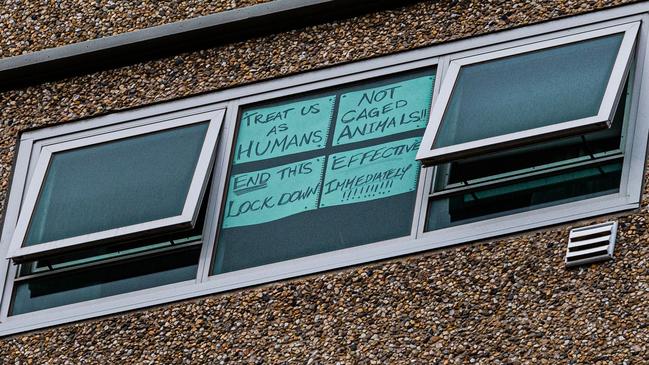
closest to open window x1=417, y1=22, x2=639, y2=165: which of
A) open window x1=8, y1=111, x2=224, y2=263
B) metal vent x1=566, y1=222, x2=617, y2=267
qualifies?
metal vent x1=566, y1=222, x2=617, y2=267

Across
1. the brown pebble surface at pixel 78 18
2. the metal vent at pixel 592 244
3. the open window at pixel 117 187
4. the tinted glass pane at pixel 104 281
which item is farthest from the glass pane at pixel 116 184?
the metal vent at pixel 592 244

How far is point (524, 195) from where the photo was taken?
8.70m

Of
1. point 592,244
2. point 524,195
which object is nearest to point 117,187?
point 524,195

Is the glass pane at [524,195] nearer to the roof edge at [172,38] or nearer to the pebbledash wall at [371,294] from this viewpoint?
the pebbledash wall at [371,294]

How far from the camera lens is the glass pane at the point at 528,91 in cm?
873

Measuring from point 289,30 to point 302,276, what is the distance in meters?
1.57

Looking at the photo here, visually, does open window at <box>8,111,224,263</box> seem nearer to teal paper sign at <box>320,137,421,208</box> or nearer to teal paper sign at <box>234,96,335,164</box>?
teal paper sign at <box>234,96,335,164</box>

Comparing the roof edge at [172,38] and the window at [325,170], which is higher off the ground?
the roof edge at [172,38]

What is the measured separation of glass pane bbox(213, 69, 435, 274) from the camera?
898 centimetres

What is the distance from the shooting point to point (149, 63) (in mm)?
9898

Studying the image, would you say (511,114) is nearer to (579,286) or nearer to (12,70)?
(579,286)

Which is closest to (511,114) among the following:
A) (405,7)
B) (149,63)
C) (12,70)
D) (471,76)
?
(471,76)

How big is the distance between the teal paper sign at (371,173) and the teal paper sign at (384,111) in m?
0.09

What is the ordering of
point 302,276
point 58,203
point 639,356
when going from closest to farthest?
1. point 639,356
2. point 302,276
3. point 58,203
